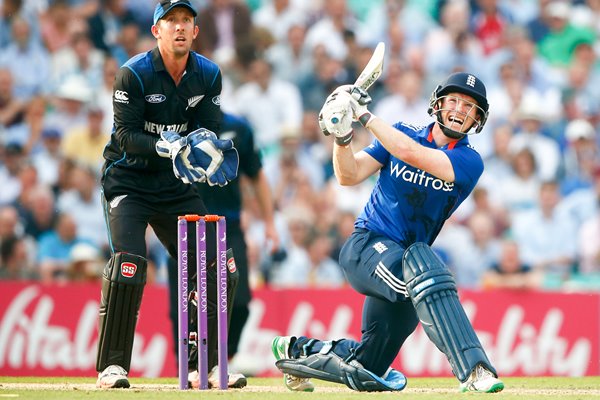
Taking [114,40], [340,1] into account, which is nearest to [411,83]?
[340,1]

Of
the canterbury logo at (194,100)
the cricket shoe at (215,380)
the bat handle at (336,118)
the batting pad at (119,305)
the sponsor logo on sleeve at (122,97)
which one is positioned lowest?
the cricket shoe at (215,380)

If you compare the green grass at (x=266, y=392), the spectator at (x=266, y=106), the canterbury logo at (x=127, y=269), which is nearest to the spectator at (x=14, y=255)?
the spectator at (x=266, y=106)

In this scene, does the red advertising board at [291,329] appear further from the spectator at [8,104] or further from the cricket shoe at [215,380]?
the cricket shoe at [215,380]

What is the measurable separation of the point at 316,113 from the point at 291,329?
3208mm

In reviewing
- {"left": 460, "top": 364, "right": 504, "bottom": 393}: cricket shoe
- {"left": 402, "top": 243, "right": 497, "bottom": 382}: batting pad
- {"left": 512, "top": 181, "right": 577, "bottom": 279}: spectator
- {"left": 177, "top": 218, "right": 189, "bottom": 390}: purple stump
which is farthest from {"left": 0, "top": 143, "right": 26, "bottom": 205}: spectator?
{"left": 460, "top": 364, "right": 504, "bottom": 393}: cricket shoe

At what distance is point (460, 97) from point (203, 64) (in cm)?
143

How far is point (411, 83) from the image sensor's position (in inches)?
487

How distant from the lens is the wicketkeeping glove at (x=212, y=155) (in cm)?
578

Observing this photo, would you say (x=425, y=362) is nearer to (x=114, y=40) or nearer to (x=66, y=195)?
(x=66, y=195)

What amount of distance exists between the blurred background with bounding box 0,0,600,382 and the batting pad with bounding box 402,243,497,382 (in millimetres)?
4398

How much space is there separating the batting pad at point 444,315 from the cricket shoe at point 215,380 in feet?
4.03

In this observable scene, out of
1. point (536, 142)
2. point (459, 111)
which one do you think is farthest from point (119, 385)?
point (536, 142)

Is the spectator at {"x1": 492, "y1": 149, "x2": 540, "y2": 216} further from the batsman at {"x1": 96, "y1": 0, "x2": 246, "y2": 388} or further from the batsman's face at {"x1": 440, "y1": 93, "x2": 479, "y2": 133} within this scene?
the batsman at {"x1": 96, "y1": 0, "x2": 246, "y2": 388}

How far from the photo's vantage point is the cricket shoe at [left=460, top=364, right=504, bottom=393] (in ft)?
17.8
